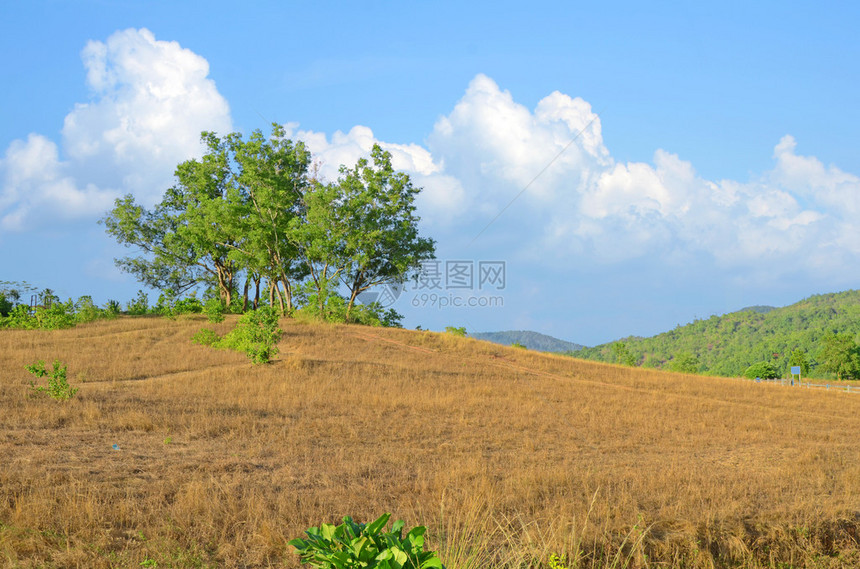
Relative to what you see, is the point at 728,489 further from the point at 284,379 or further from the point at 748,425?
the point at 284,379

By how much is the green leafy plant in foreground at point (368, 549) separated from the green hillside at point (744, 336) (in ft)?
272

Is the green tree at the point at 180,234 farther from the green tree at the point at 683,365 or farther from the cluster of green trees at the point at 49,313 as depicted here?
the green tree at the point at 683,365

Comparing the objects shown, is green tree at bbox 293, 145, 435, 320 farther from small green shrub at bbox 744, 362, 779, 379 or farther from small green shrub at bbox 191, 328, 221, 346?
small green shrub at bbox 744, 362, 779, 379

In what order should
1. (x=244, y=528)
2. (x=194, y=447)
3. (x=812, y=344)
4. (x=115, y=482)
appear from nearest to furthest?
1. (x=244, y=528)
2. (x=115, y=482)
3. (x=194, y=447)
4. (x=812, y=344)

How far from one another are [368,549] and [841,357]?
7254 cm

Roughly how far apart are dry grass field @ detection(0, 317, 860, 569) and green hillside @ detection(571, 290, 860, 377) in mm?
69671

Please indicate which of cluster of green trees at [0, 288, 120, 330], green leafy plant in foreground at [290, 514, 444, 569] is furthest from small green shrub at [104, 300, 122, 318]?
green leafy plant in foreground at [290, 514, 444, 569]

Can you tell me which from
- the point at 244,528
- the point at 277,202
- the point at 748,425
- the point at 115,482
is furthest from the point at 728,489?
the point at 277,202

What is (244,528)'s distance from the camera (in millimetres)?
5809

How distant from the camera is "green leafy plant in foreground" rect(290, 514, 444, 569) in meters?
3.13

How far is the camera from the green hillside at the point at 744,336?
85.1 metres

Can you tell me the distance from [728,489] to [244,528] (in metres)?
6.54

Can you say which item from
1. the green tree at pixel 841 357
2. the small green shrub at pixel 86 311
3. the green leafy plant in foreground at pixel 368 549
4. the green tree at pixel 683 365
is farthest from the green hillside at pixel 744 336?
the green leafy plant in foreground at pixel 368 549

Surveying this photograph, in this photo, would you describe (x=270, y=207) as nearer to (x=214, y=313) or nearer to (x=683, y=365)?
(x=214, y=313)
